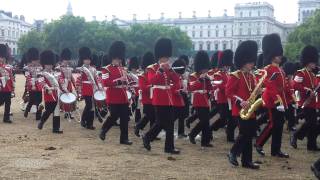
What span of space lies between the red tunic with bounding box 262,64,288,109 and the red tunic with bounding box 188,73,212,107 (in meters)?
1.21

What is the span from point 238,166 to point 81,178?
219 centimetres

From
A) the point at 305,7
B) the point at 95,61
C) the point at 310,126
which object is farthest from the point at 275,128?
the point at 305,7

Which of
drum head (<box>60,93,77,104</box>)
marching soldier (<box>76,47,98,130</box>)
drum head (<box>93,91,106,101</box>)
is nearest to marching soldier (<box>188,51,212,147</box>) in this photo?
drum head (<box>93,91,106,101</box>)

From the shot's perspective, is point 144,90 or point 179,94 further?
point 144,90

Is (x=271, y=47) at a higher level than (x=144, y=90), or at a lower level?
higher

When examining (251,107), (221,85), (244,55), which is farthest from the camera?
(221,85)

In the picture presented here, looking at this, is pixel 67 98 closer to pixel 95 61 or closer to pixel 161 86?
pixel 161 86

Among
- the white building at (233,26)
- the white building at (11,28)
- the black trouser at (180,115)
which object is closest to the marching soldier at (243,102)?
the black trouser at (180,115)

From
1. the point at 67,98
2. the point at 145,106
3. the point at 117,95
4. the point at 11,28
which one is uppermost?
the point at 11,28

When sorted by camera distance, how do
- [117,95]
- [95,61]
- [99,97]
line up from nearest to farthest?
[117,95], [99,97], [95,61]

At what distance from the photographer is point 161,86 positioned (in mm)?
8148

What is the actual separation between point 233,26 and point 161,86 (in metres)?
107

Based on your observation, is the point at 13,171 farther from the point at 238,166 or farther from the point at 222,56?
A: the point at 222,56

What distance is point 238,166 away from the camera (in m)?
7.29
